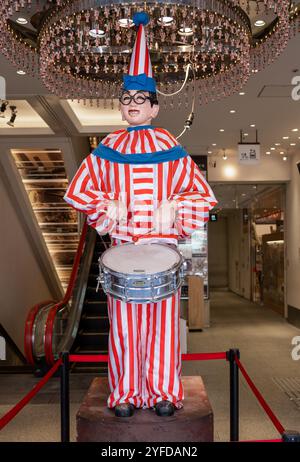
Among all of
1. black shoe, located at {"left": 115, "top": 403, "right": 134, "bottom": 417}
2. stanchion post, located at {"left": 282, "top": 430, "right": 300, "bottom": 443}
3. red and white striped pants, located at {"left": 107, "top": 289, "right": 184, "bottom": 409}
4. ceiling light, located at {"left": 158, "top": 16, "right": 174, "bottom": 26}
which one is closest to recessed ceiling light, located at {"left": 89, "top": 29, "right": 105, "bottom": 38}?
ceiling light, located at {"left": 158, "top": 16, "right": 174, "bottom": 26}

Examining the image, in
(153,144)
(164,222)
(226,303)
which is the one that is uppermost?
(153,144)

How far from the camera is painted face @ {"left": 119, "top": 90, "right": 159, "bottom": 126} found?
253 cm

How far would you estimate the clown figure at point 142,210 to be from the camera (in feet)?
7.90

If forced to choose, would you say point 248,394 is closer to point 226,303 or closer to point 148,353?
point 148,353

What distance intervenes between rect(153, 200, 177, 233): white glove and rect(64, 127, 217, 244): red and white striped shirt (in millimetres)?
32

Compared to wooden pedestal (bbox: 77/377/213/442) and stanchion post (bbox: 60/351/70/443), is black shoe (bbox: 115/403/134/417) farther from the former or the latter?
stanchion post (bbox: 60/351/70/443)

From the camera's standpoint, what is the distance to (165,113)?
764cm

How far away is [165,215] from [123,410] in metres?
0.92

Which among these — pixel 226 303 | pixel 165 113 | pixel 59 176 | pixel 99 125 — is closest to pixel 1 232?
pixel 59 176

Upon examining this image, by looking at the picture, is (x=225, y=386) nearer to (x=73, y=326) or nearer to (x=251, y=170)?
(x=73, y=326)

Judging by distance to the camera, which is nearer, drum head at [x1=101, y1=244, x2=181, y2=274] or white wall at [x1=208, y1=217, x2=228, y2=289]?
drum head at [x1=101, y1=244, x2=181, y2=274]

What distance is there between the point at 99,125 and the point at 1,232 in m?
2.66

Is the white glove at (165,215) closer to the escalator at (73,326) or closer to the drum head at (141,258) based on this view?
the drum head at (141,258)

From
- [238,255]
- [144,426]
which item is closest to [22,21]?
[144,426]
